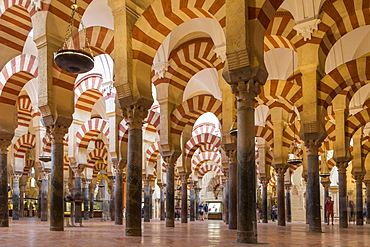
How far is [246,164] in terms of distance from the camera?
5.12m

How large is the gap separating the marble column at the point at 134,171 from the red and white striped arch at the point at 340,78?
3915 millimetres

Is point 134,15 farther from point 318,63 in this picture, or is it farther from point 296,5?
point 318,63

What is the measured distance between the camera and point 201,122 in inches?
801

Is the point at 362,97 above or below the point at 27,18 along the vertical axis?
below

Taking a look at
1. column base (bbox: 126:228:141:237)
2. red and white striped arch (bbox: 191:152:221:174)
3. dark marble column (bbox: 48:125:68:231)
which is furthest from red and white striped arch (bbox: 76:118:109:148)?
red and white striped arch (bbox: 191:152:221:174)

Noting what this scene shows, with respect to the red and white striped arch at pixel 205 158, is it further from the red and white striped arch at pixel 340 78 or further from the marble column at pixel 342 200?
the red and white striped arch at pixel 340 78

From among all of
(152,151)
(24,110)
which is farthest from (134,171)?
(24,110)

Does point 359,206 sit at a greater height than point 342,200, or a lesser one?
lesser

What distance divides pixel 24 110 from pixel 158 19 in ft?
37.3

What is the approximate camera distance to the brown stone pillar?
4.97 metres

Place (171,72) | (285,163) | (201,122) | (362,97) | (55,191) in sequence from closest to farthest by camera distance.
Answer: (55,191)
(171,72)
(285,163)
(362,97)
(201,122)

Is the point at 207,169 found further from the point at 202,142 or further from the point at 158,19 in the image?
the point at 158,19

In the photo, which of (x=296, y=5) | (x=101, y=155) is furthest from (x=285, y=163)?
(x=101, y=155)

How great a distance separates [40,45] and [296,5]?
16.7 ft
